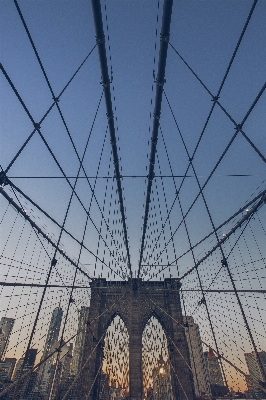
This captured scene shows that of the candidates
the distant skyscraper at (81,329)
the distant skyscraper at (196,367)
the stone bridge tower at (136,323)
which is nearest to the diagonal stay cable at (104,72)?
the distant skyscraper at (196,367)

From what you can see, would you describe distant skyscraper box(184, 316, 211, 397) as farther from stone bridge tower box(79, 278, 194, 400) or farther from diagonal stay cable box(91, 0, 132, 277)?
diagonal stay cable box(91, 0, 132, 277)

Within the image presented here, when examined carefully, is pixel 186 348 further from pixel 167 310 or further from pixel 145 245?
pixel 145 245

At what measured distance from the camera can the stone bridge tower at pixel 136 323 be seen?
1753 centimetres

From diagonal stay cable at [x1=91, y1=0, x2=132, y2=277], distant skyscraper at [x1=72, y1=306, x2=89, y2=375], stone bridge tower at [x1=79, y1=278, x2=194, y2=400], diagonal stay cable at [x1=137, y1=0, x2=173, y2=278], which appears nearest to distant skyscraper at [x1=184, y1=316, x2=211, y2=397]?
stone bridge tower at [x1=79, y1=278, x2=194, y2=400]

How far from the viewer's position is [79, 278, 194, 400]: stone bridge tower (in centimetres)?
1753

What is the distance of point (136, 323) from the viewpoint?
20391mm

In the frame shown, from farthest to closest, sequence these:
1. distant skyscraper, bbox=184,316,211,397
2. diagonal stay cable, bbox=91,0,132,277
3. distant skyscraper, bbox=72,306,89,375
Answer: distant skyscraper, bbox=72,306,89,375 < distant skyscraper, bbox=184,316,211,397 < diagonal stay cable, bbox=91,0,132,277

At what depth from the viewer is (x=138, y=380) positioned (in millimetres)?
17672

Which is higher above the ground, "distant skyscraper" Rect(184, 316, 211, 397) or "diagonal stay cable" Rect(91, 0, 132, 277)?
"diagonal stay cable" Rect(91, 0, 132, 277)

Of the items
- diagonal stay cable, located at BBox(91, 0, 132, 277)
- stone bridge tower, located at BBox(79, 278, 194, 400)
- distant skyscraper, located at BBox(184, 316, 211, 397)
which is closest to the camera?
diagonal stay cable, located at BBox(91, 0, 132, 277)

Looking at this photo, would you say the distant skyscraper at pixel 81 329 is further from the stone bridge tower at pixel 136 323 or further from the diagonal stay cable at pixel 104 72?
the diagonal stay cable at pixel 104 72

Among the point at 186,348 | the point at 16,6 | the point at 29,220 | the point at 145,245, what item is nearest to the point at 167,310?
the point at 186,348

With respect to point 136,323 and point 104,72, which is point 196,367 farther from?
point 104,72

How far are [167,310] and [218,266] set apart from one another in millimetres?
8305
